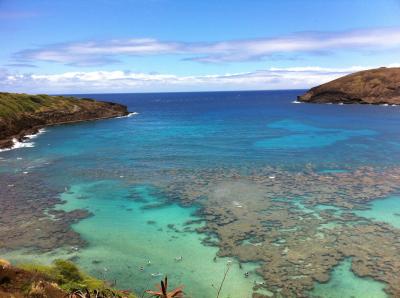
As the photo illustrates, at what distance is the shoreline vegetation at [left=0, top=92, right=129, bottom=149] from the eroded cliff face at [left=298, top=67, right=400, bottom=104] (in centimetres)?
9627

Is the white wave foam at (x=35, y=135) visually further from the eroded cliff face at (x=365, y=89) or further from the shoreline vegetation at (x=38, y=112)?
the eroded cliff face at (x=365, y=89)

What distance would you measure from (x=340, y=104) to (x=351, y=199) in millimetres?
144975

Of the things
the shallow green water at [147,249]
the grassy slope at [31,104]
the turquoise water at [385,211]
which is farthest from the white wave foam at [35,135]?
the turquoise water at [385,211]

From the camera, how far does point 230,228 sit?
29.0 m

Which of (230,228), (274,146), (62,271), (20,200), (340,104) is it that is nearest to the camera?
(62,271)

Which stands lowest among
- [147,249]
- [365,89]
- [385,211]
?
[147,249]

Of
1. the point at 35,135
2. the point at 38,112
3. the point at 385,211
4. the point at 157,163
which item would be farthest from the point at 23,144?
the point at 385,211

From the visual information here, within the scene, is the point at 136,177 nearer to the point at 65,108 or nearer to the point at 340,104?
the point at 65,108

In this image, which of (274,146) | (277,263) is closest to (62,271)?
(277,263)

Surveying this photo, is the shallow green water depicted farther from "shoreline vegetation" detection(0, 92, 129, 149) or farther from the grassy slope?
the grassy slope

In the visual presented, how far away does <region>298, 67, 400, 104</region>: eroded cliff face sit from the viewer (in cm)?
15838

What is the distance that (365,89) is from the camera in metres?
165

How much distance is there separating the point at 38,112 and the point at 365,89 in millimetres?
131644

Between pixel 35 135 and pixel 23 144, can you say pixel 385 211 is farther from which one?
pixel 35 135
